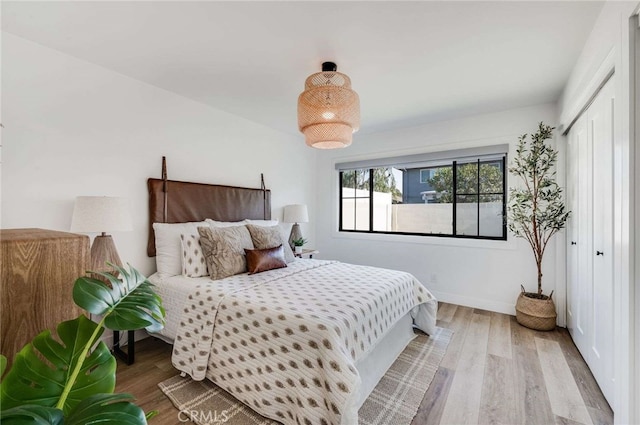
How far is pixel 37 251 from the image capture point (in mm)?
826

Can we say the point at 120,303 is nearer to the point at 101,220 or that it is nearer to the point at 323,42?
the point at 101,220

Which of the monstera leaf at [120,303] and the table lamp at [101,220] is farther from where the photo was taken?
the table lamp at [101,220]

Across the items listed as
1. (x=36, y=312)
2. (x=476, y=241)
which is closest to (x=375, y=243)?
(x=476, y=241)

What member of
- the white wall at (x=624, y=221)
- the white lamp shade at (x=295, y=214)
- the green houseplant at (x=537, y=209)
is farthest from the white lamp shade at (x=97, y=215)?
the green houseplant at (x=537, y=209)

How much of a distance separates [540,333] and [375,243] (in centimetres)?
213

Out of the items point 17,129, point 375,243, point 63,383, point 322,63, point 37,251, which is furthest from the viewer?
point 375,243

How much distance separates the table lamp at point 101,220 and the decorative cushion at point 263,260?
39.1 inches

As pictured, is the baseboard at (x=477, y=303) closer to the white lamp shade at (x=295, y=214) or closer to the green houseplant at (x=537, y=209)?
the green houseplant at (x=537, y=209)

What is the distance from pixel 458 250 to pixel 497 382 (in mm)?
1816

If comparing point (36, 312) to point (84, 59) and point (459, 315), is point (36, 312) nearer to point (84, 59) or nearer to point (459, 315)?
Result: point (84, 59)

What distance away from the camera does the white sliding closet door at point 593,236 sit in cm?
176

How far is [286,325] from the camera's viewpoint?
1.60m

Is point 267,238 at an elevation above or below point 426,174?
below

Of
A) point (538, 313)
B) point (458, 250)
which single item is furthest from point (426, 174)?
point (538, 313)
